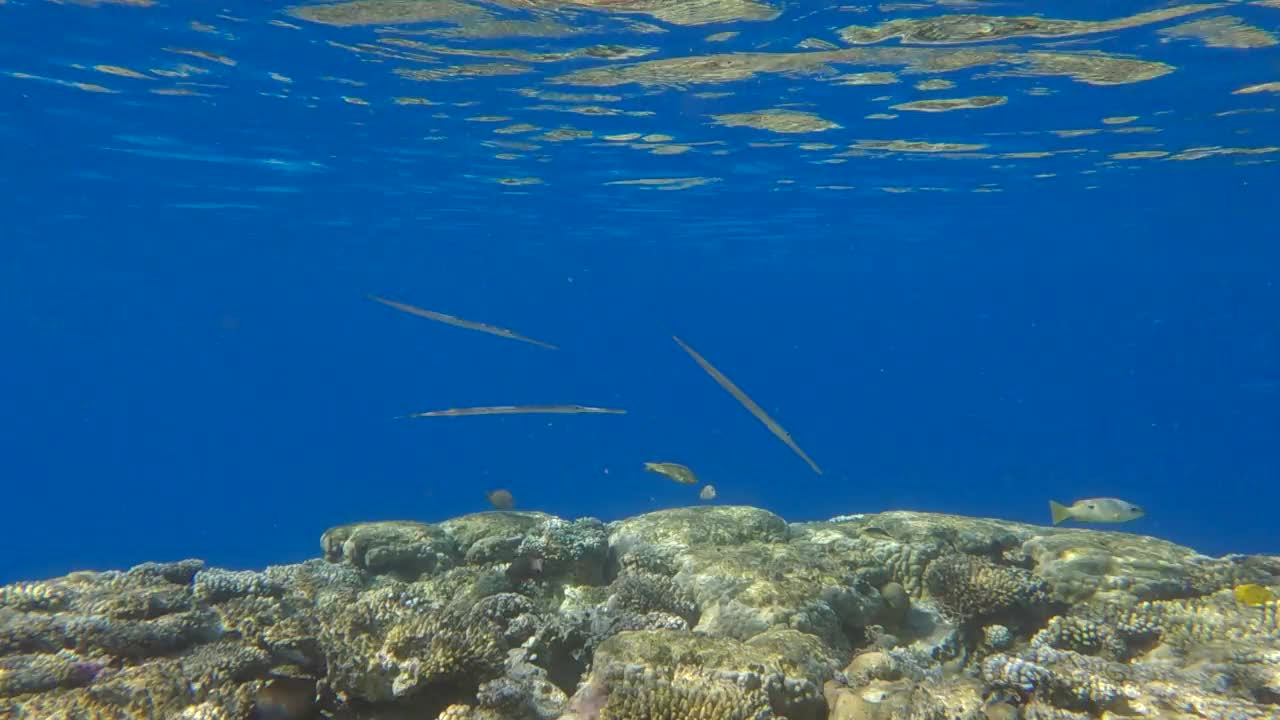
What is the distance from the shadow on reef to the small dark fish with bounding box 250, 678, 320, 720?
2 cm

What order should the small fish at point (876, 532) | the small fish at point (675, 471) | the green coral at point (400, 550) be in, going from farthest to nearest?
the small fish at point (675, 471) → the small fish at point (876, 532) → the green coral at point (400, 550)

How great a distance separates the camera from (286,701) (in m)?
4.91

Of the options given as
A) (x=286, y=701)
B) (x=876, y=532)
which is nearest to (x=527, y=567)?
(x=286, y=701)

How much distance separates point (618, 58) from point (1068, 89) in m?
10.2

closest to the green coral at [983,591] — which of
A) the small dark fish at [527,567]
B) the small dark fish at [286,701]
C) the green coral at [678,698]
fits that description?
the green coral at [678,698]

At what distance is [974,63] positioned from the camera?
51.5ft

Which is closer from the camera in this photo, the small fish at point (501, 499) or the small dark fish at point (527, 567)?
the small dark fish at point (527, 567)

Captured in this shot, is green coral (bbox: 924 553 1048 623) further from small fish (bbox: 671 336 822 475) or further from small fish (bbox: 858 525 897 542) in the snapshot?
small fish (bbox: 671 336 822 475)

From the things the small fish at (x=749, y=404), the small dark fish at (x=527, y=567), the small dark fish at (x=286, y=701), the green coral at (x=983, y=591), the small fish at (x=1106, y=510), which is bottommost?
the small fish at (x=1106, y=510)

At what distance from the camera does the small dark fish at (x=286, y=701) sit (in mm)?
4770

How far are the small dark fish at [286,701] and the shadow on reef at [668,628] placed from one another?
0.02 m

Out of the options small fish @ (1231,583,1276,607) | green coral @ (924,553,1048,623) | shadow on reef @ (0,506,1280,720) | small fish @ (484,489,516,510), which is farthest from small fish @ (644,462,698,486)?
small fish @ (1231,583,1276,607)

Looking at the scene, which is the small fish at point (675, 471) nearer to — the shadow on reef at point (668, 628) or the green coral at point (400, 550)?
the shadow on reef at point (668, 628)

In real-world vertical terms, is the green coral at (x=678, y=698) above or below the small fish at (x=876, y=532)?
above
